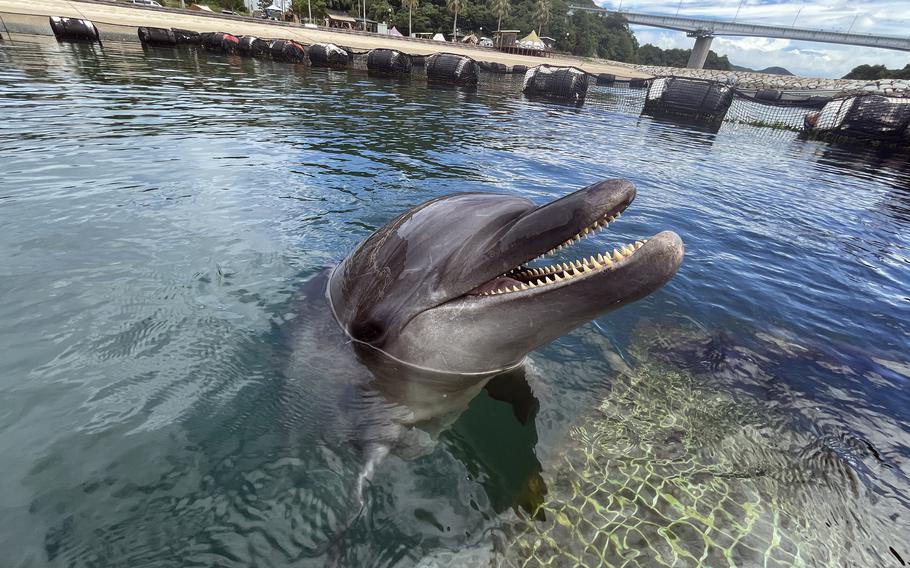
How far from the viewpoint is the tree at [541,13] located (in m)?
116

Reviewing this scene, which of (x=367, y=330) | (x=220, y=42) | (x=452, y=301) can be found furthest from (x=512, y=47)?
(x=452, y=301)

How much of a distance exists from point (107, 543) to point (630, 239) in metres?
7.56

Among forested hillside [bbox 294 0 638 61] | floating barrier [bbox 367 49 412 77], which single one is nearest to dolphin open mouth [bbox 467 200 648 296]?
floating barrier [bbox 367 49 412 77]

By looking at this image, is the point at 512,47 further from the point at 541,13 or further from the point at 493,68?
the point at 493,68

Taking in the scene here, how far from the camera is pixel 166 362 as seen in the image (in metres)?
3.73

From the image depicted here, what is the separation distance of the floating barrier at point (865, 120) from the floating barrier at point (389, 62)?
1079 inches

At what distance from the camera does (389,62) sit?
33.7 metres

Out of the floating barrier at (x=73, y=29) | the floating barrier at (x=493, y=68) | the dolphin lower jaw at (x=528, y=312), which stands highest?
the dolphin lower jaw at (x=528, y=312)

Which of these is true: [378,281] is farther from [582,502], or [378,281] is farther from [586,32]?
[586,32]

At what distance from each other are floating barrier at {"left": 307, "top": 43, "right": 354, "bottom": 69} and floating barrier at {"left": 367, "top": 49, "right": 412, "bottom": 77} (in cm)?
210

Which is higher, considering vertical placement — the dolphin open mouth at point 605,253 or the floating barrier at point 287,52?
the dolphin open mouth at point 605,253

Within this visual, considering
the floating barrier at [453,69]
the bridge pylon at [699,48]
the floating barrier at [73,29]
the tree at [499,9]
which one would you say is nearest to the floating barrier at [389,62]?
the floating barrier at [453,69]

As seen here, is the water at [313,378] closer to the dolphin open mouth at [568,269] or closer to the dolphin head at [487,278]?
the dolphin head at [487,278]

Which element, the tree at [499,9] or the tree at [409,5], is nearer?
the tree at [409,5]
